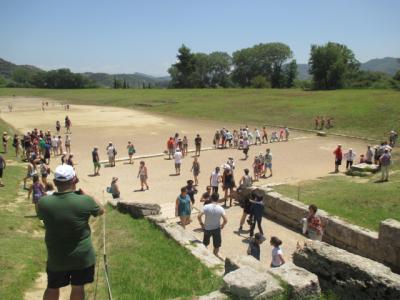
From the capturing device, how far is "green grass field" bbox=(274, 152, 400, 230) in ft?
41.4

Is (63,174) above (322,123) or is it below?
above

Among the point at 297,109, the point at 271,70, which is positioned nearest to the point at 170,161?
the point at 297,109

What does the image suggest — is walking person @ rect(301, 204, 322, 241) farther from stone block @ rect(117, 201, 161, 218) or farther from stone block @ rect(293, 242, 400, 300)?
stone block @ rect(117, 201, 161, 218)

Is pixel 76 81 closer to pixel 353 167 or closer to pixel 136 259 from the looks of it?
pixel 353 167

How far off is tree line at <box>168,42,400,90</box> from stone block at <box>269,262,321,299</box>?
72.8 metres

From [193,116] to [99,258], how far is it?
43.0m

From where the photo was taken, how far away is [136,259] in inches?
341

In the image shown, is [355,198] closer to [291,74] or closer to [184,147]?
[184,147]

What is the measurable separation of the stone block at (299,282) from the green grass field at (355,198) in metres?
7.11

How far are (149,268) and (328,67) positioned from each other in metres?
74.0

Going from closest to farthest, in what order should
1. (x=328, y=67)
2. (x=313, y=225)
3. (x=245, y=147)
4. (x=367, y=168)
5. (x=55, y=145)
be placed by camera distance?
(x=313, y=225) → (x=367, y=168) → (x=245, y=147) → (x=55, y=145) → (x=328, y=67)

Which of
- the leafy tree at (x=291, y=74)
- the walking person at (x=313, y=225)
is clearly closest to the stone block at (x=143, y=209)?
the walking person at (x=313, y=225)

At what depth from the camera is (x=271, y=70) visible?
125m

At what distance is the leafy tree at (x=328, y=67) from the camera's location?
243ft
